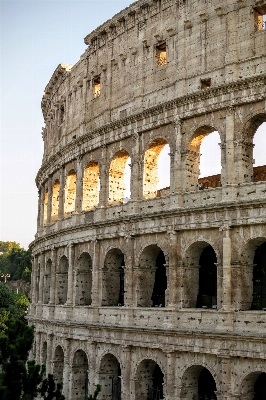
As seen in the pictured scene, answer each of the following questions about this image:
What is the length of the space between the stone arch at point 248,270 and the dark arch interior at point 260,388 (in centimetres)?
248

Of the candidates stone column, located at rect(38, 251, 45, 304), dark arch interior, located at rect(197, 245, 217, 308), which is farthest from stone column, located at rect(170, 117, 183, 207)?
stone column, located at rect(38, 251, 45, 304)

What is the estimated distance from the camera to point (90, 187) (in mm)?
26547

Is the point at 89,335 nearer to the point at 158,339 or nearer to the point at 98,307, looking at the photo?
the point at 98,307

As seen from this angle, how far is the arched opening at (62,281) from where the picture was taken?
27439mm

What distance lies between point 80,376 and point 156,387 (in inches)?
176

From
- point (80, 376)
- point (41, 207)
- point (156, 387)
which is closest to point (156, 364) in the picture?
point (156, 387)

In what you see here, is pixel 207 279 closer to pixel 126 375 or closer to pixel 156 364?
pixel 156 364

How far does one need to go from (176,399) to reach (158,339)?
216cm

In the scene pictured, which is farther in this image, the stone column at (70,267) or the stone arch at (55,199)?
the stone arch at (55,199)

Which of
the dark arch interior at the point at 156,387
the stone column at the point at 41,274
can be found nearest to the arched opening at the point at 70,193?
the stone column at the point at 41,274

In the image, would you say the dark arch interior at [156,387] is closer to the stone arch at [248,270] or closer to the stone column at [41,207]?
the stone arch at [248,270]

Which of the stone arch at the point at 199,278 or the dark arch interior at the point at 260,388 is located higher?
the stone arch at the point at 199,278

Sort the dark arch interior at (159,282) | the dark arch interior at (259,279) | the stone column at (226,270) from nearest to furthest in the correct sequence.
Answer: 1. the stone column at (226,270)
2. the dark arch interior at (259,279)
3. the dark arch interior at (159,282)

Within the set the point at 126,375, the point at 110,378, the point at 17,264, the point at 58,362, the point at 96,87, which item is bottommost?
the point at 110,378
